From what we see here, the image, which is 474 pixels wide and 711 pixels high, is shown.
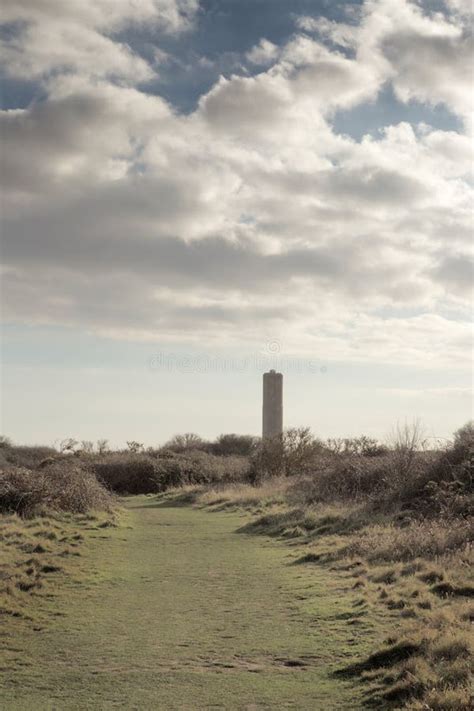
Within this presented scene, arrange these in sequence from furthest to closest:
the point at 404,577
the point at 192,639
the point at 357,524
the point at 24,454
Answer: the point at 24,454, the point at 357,524, the point at 404,577, the point at 192,639

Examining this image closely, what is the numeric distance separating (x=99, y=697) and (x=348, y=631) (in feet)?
11.6

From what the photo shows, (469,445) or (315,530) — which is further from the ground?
(469,445)

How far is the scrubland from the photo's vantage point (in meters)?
7.73

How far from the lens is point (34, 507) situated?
21.6m

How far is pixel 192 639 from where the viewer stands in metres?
8.88

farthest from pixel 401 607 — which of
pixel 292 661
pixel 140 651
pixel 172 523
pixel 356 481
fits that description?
pixel 356 481

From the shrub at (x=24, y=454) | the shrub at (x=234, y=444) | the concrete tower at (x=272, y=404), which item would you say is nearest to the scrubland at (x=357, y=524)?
the shrub at (x=24, y=454)

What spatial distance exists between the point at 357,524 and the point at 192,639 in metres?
10.1

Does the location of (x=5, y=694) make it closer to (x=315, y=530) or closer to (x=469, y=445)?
(x=315, y=530)

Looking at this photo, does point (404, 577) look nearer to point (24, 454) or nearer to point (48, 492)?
point (48, 492)

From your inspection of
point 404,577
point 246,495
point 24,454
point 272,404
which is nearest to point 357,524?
point 404,577

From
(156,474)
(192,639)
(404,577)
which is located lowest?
(192,639)

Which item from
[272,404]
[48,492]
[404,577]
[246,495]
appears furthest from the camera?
[272,404]

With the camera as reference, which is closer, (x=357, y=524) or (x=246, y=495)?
(x=357, y=524)
